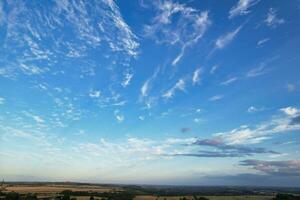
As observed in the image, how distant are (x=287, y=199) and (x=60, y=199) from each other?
311ft

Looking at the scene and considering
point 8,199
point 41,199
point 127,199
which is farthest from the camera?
point 127,199

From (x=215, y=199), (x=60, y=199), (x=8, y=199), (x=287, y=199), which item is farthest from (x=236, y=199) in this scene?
(x=8, y=199)

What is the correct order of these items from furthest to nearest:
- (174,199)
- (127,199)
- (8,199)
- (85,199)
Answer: (174,199) → (127,199) → (85,199) → (8,199)

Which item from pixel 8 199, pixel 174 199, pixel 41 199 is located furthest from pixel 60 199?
pixel 174 199

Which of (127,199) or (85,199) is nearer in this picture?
(85,199)

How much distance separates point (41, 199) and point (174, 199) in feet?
191

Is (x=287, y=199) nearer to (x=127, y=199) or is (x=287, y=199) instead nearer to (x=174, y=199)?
(x=174, y=199)

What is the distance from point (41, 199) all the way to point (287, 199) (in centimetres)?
10162

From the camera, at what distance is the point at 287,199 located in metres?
138

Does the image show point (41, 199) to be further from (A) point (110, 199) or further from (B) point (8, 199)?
(A) point (110, 199)

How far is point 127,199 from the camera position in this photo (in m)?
135

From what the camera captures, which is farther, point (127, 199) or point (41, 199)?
point (127, 199)

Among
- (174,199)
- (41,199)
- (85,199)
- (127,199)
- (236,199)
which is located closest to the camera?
(41,199)

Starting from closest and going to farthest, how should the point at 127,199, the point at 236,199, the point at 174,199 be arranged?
the point at 127,199 → the point at 174,199 → the point at 236,199
